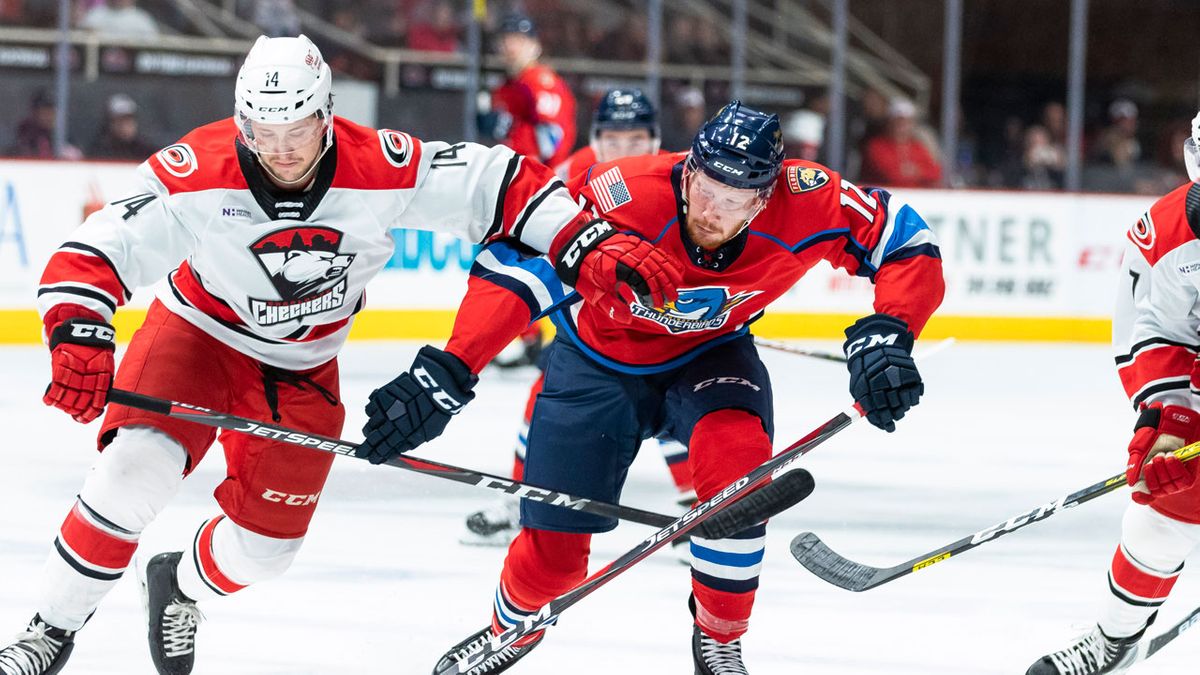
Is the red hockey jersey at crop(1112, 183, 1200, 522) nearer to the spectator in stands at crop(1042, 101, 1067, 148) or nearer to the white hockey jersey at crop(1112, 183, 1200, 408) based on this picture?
the white hockey jersey at crop(1112, 183, 1200, 408)

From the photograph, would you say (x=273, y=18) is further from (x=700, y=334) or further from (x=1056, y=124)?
(x=700, y=334)

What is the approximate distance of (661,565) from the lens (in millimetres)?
3959

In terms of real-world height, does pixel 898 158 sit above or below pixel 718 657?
below

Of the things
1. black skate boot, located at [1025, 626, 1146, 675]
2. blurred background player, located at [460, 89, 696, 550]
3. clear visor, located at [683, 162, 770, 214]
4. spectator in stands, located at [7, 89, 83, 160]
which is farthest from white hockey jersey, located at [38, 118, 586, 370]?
spectator in stands, located at [7, 89, 83, 160]

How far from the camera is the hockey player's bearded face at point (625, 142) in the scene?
481 cm

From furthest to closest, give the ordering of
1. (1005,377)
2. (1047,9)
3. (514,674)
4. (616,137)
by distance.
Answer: (1047,9) → (1005,377) → (616,137) → (514,674)

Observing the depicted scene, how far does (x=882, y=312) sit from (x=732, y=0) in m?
7.37

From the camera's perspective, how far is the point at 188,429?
9.13ft

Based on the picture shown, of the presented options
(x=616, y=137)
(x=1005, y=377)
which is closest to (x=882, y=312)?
(x=616, y=137)

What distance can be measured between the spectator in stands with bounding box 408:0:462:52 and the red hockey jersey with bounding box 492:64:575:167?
85.5 inches

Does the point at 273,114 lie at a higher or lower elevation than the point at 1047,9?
higher

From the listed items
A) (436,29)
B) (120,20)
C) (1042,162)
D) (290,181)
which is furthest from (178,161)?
(1042,162)

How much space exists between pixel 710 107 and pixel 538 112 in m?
2.57

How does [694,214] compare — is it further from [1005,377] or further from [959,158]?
[959,158]
